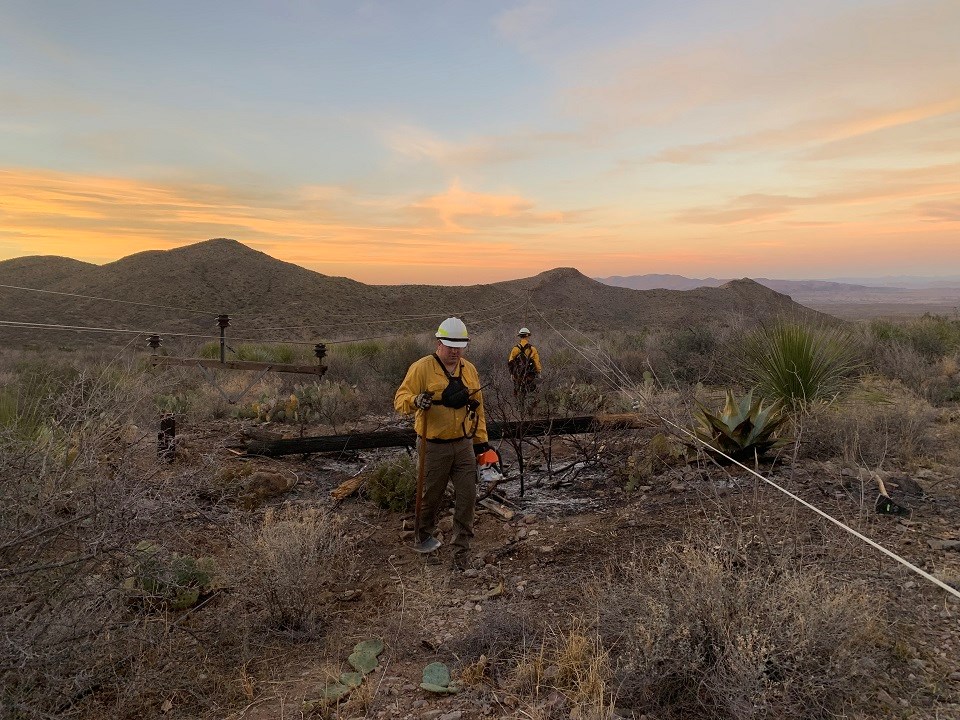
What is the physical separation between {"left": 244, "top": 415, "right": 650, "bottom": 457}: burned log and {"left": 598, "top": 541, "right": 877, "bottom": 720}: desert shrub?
3.92 metres

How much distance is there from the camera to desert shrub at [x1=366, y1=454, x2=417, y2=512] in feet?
20.7

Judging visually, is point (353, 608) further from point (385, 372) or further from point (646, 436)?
point (385, 372)

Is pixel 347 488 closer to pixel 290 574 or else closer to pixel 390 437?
pixel 390 437

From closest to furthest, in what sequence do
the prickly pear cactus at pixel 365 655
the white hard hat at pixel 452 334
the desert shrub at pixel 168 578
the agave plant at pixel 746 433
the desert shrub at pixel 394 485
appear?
the desert shrub at pixel 168 578 → the prickly pear cactus at pixel 365 655 → the white hard hat at pixel 452 334 → the agave plant at pixel 746 433 → the desert shrub at pixel 394 485

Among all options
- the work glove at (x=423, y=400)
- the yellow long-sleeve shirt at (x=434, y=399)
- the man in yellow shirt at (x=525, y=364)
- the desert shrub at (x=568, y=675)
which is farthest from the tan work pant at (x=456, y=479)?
the man in yellow shirt at (x=525, y=364)

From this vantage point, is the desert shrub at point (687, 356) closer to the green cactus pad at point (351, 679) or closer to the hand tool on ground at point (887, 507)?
the hand tool on ground at point (887, 507)

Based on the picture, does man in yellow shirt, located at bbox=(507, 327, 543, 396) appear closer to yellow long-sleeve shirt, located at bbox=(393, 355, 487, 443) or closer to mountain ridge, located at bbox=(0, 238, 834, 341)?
→ yellow long-sleeve shirt, located at bbox=(393, 355, 487, 443)

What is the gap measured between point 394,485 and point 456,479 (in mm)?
1374

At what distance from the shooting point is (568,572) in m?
4.58

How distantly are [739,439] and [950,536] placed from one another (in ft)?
6.45

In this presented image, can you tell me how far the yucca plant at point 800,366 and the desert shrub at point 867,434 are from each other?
22.3 inches

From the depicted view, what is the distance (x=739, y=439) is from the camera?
244 inches

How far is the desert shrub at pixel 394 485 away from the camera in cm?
630

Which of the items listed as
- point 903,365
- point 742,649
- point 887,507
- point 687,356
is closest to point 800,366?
point 887,507
